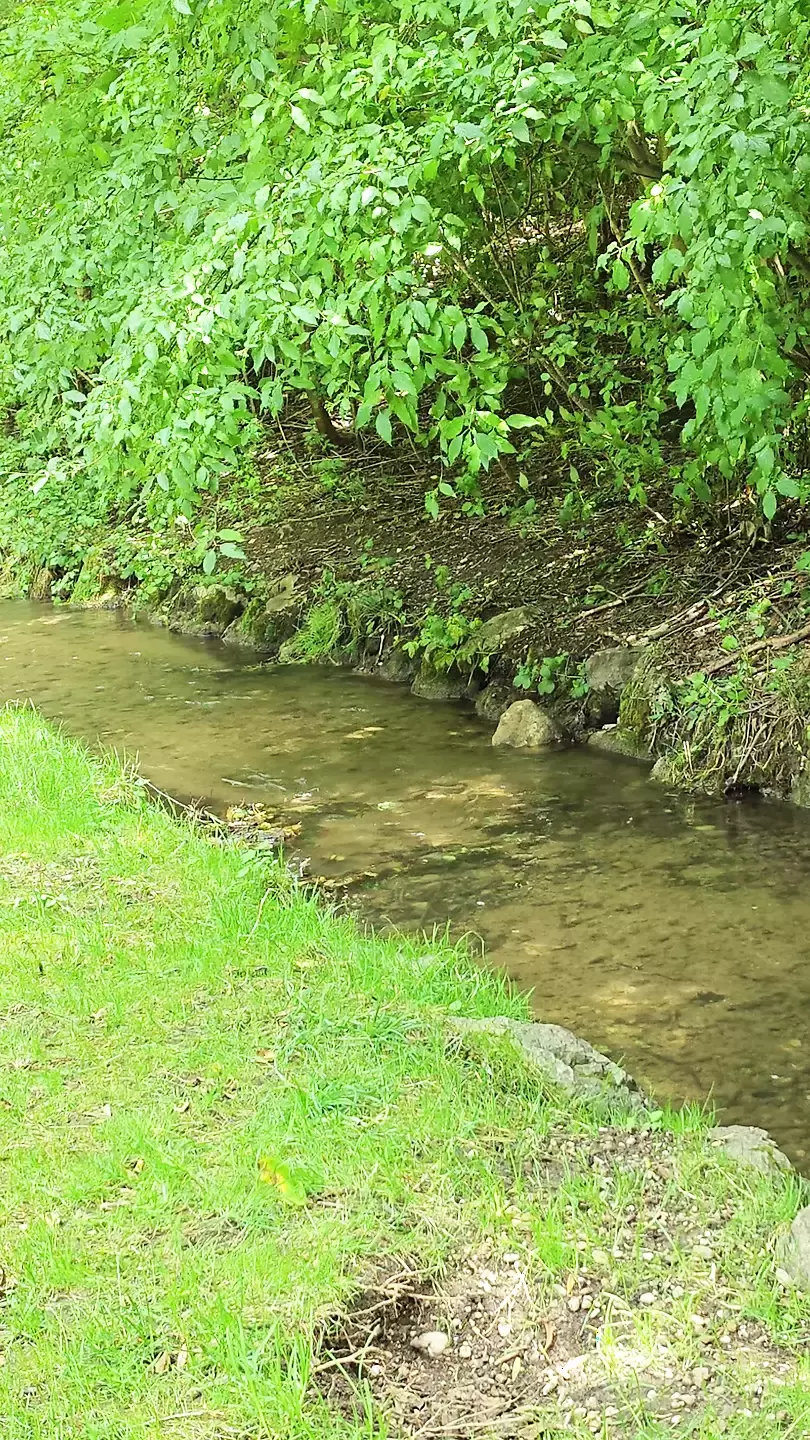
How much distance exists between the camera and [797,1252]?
3.12 metres

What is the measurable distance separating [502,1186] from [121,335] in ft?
13.2

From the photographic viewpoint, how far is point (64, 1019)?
14.6 feet

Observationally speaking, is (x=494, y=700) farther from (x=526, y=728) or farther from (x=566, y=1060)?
(x=566, y=1060)

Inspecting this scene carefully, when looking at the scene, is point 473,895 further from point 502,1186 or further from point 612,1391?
point 612,1391

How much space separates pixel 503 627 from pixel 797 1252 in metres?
6.70

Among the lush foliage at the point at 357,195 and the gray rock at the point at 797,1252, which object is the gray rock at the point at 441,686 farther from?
the gray rock at the point at 797,1252

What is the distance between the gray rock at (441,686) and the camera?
967cm

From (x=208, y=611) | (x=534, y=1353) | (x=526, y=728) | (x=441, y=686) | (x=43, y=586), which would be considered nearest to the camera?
(x=534, y=1353)

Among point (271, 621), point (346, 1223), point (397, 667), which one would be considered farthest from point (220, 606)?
point (346, 1223)

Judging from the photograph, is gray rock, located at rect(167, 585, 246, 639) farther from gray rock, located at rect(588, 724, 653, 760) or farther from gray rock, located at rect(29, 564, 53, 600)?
gray rock, located at rect(588, 724, 653, 760)

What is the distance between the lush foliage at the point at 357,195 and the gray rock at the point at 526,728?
74.4 inches

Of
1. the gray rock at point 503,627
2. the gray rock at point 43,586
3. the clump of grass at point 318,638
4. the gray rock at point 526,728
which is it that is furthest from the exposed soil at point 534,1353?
the gray rock at point 43,586

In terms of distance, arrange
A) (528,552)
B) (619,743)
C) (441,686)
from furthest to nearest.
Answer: (528,552) < (441,686) < (619,743)

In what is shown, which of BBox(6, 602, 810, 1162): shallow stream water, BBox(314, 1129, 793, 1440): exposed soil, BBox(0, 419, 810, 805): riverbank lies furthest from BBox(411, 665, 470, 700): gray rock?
BBox(314, 1129, 793, 1440): exposed soil
